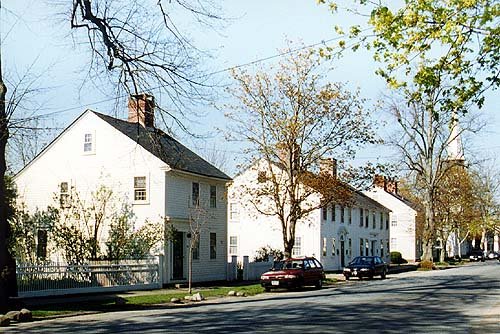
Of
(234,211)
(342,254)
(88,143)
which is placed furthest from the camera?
(342,254)

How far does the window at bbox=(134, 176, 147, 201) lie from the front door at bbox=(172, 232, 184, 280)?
2.51m

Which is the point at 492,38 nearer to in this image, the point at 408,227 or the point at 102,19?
the point at 102,19

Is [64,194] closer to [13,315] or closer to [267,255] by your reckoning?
[267,255]

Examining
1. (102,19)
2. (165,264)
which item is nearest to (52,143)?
(165,264)

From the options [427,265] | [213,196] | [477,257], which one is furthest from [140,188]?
[477,257]

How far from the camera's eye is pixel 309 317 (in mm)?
18984

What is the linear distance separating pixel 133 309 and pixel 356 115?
19.0 meters

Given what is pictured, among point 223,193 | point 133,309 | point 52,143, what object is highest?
point 52,143

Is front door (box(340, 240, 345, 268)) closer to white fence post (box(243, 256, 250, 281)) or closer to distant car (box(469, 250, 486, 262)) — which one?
white fence post (box(243, 256, 250, 281))

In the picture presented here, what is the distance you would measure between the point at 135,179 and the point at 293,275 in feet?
31.7

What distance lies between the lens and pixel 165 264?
35.2m

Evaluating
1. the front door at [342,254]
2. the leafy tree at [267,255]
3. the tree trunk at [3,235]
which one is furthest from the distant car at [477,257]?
the tree trunk at [3,235]

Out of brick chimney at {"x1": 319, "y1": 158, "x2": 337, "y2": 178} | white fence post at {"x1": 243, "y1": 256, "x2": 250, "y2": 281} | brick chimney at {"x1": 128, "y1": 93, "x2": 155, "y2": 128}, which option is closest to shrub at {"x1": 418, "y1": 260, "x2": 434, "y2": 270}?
white fence post at {"x1": 243, "y1": 256, "x2": 250, "y2": 281}

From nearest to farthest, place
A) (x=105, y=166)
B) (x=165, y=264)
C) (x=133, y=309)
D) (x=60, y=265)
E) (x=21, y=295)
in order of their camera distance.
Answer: (x=133, y=309)
(x=21, y=295)
(x=60, y=265)
(x=165, y=264)
(x=105, y=166)
